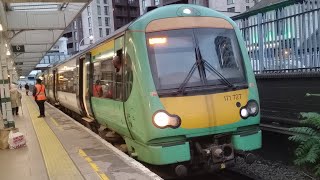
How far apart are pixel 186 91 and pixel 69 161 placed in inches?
99.9

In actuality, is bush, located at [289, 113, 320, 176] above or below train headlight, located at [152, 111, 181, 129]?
below

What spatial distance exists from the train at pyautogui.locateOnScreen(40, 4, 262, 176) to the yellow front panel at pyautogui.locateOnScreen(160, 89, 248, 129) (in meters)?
0.01

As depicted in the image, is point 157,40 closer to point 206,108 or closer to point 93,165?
point 206,108

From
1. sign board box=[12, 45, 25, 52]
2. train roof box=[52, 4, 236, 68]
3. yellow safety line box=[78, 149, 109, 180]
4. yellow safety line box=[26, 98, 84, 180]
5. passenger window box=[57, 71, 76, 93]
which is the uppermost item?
sign board box=[12, 45, 25, 52]

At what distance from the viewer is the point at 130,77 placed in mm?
7031

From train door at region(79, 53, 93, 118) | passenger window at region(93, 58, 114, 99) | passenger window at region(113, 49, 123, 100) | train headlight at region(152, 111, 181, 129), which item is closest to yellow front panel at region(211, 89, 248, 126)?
train headlight at region(152, 111, 181, 129)

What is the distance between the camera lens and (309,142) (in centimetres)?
735

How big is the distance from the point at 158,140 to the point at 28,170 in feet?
8.04

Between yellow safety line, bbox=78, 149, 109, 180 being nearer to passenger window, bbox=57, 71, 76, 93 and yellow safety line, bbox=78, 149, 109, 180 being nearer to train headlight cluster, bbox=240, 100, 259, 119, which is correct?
train headlight cluster, bbox=240, 100, 259, 119

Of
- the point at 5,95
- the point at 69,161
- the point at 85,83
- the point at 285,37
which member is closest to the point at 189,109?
→ the point at 69,161

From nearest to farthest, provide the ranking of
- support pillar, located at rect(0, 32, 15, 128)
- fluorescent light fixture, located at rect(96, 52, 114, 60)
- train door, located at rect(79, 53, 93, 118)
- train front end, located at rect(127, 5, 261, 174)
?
train front end, located at rect(127, 5, 261, 174) < fluorescent light fixture, located at rect(96, 52, 114, 60) < support pillar, located at rect(0, 32, 15, 128) < train door, located at rect(79, 53, 93, 118)

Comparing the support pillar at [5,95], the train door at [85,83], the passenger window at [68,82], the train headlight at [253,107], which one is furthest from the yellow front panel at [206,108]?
the passenger window at [68,82]

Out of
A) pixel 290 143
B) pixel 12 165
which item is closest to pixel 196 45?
pixel 290 143

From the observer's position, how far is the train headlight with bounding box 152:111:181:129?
252 inches
